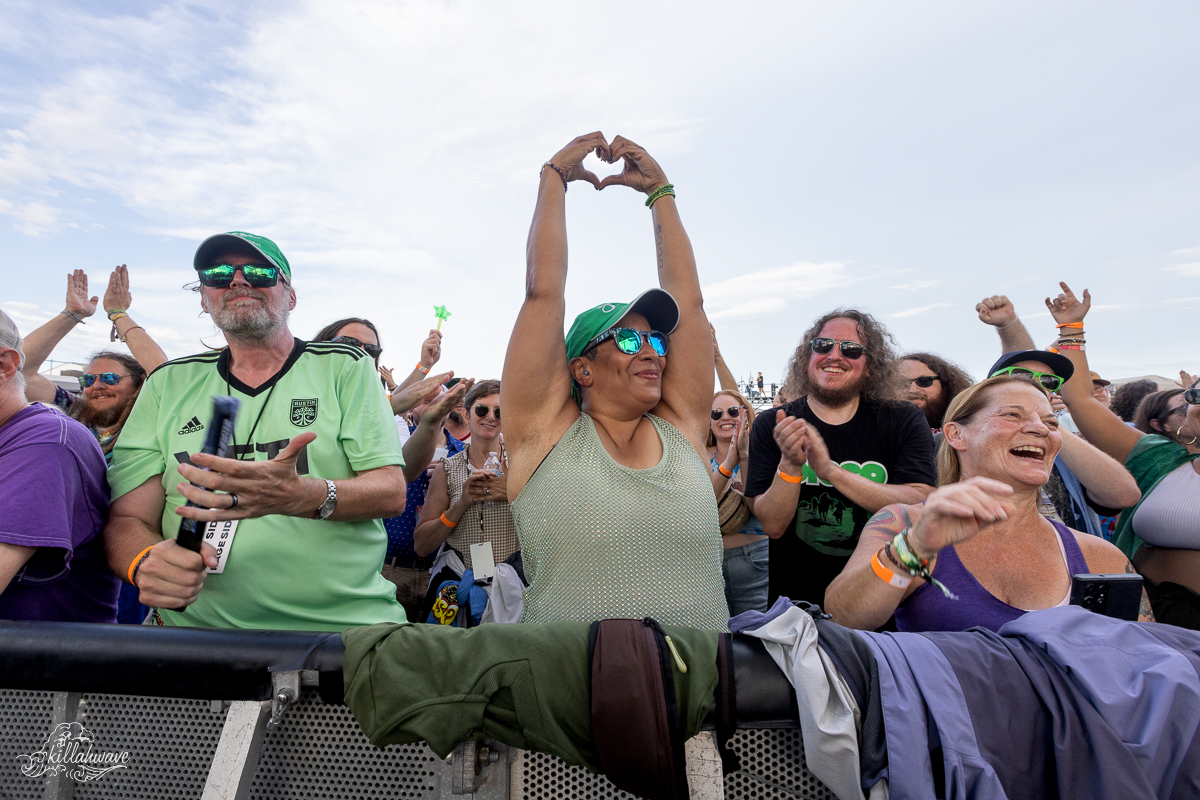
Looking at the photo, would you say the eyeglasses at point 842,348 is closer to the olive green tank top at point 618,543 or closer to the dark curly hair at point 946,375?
the dark curly hair at point 946,375

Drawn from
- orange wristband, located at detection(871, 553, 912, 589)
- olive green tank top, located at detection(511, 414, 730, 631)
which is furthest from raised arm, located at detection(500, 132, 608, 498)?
orange wristband, located at detection(871, 553, 912, 589)

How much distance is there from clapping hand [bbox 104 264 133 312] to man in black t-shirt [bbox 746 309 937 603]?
4014 millimetres

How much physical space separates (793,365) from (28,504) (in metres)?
3.37

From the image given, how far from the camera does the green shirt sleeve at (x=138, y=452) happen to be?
1940mm

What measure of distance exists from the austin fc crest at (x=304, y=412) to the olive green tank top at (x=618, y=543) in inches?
27.4

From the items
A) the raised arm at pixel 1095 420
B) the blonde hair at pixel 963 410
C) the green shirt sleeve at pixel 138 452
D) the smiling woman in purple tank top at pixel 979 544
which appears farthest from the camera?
the raised arm at pixel 1095 420

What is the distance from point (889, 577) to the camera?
173 centimetres

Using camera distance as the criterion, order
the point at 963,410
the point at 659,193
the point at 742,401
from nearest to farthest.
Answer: the point at 963,410, the point at 659,193, the point at 742,401

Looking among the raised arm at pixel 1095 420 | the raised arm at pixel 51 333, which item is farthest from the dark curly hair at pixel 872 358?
the raised arm at pixel 51 333

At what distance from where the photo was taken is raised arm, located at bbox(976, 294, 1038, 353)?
406 centimetres

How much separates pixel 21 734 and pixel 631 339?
1.82 meters

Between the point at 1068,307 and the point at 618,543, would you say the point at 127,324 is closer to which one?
the point at 618,543

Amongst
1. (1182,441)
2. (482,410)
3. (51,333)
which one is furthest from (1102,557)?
(51,333)

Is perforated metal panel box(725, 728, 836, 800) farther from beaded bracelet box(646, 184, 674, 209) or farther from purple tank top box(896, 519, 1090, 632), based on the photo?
beaded bracelet box(646, 184, 674, 209)
